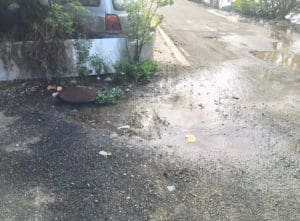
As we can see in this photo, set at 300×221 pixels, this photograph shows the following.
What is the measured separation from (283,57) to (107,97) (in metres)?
5.34

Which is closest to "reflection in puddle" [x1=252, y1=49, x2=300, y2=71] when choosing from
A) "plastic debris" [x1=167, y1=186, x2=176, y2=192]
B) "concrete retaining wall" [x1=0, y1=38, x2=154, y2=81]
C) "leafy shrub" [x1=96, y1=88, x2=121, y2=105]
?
"concrete retaining wall" [x1=0, y1=38, x2=154, y2=81]

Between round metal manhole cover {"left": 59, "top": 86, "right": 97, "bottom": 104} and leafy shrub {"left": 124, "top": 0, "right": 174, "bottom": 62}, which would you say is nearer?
round metal manhole cover {"left": 59, "top": 86, "right": 97, "bottom": 104}

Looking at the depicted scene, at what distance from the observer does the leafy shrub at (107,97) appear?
5.72m

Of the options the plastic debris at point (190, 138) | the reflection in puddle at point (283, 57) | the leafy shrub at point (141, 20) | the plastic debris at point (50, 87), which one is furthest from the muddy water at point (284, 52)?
the plastic debris at point (50, 87)

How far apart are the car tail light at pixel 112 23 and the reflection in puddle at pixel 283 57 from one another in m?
4.07

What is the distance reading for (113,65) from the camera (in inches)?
262

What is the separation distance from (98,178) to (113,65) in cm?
318

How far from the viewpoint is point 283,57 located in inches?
353

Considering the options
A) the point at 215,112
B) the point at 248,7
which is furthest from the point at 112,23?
the point at 248,7

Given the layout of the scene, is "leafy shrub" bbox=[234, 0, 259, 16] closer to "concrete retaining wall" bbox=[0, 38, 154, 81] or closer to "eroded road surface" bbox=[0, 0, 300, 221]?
"eroded road surface" bbox=[0, 0, 300, 221]

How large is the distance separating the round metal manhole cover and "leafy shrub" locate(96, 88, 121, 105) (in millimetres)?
88

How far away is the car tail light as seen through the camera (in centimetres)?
655

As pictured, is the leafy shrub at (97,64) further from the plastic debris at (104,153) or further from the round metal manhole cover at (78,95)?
the plastic debris at (104,153)

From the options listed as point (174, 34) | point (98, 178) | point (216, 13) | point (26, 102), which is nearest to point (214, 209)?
point (98, 178)
